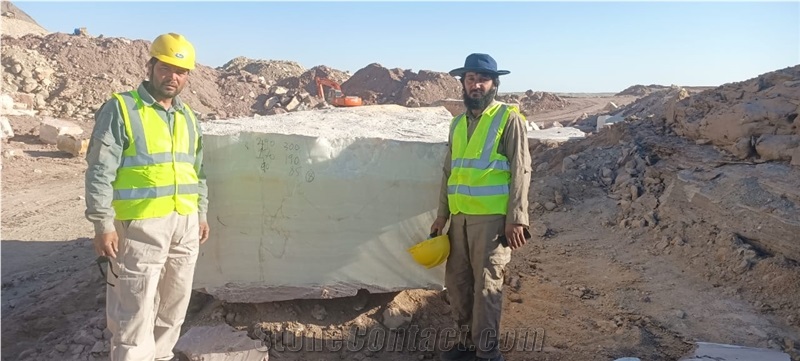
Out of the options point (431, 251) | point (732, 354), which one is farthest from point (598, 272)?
point (431, 251)

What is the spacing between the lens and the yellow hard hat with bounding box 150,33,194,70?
303cm

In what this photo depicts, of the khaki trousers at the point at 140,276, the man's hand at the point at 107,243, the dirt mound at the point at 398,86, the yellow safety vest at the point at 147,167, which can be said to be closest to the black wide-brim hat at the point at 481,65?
the yellow safety vest at the point at 147,167

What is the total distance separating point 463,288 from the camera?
368 cm

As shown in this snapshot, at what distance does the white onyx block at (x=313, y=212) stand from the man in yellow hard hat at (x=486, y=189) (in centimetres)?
44

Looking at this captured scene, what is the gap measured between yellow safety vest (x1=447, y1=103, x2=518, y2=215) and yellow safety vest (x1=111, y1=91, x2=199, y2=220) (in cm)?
156

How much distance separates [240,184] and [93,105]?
45.9ft

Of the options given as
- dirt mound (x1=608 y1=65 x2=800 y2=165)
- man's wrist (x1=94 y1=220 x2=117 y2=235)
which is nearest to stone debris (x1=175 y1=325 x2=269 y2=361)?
man's wrist (x1=94 y1=220 x2=117 y2=235)

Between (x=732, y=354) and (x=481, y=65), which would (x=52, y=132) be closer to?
(x=481, y=65)

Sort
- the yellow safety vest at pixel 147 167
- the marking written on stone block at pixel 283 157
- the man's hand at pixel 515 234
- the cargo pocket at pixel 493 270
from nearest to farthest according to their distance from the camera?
the yellow safety vest at pixel 147 167
the man's hand at pixel 515 234
the cargo pocket at pixel 493 270
the marking written on stone block at pixel 283 157

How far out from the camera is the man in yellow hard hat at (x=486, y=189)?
11.2 ft

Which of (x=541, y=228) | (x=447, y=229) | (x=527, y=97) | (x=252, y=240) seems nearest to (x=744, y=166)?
(x=541, y=228)

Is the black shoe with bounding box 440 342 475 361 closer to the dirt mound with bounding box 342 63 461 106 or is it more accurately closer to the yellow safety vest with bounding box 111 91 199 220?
the yellow safety vest with bounding box 111 91 199 220

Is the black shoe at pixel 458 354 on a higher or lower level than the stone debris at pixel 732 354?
lower

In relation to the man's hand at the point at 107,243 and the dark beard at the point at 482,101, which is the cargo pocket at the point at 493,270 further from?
the man's hand at the point at 107,243
